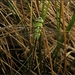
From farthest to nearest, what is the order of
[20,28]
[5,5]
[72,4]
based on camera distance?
[72,4], [5,5], [20,28]

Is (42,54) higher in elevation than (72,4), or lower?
lower

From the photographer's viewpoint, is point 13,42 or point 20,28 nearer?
point 20,28

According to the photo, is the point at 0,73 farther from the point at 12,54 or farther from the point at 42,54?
the point at 42,54

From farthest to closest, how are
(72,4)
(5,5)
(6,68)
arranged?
(72,4)
(5,5)
(6,68)

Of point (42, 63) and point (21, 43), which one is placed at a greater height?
point (21, 43)

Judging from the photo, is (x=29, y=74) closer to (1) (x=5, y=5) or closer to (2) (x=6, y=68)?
(2) (x=6, y=68)

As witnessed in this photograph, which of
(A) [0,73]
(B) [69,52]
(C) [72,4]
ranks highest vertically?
(C) [72,4]

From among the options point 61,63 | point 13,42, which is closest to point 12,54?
point 13,42

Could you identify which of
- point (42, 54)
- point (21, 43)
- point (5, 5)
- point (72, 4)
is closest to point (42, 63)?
point (42, 54)

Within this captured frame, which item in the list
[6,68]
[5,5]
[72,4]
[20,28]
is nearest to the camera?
[20,28]
